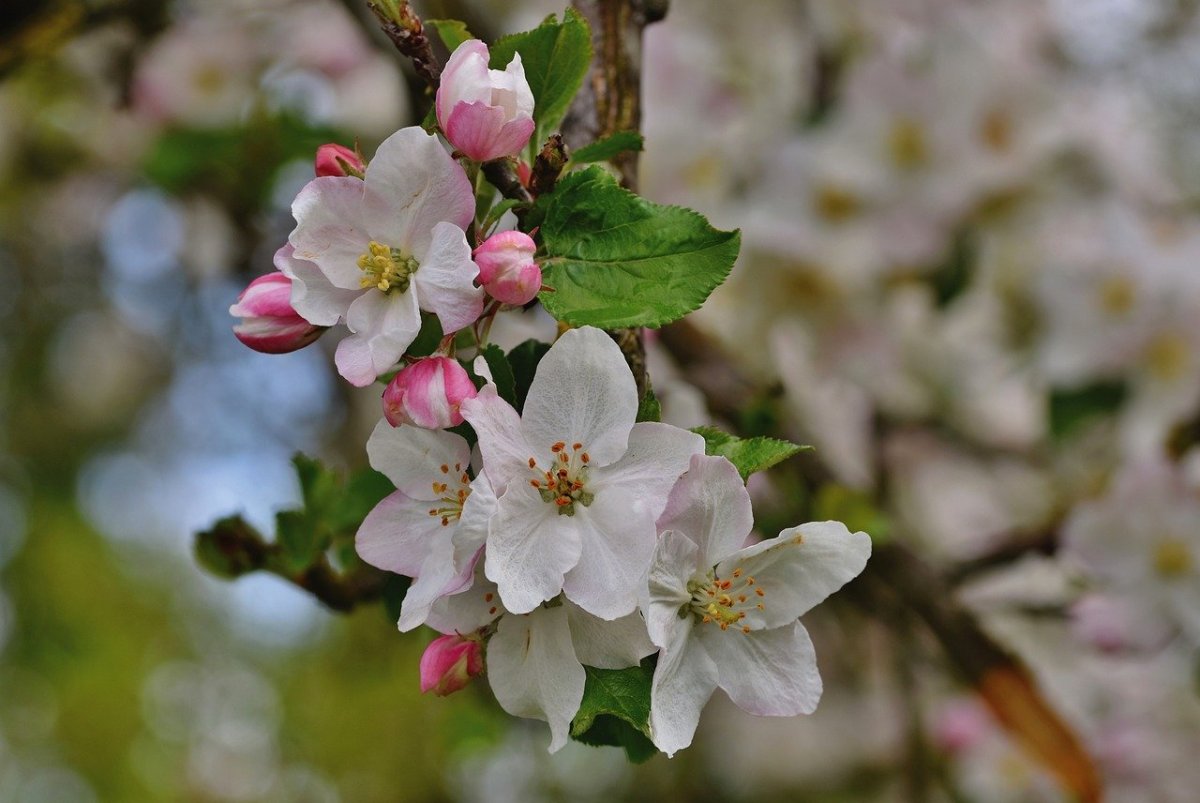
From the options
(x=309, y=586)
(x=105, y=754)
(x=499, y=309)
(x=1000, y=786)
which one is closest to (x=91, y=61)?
(x=309, y=586)

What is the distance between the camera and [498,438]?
54 cm

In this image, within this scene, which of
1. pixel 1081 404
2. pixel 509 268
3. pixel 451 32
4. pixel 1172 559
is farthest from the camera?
pixel 1081 404

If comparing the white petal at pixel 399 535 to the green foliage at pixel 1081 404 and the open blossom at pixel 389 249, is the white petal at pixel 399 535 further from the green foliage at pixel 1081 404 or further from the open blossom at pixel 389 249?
the green foliage at pixel 1081 404

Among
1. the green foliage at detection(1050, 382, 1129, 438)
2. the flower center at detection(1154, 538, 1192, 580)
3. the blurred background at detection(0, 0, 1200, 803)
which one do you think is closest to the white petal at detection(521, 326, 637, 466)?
the blurred background at detection(0, 0, 1200, 803)

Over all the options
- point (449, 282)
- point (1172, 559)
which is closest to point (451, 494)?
point (449, 282)

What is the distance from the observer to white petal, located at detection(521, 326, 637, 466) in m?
0.53

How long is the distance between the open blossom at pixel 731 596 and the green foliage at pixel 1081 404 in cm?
130

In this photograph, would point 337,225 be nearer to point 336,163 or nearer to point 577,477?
point 336,163

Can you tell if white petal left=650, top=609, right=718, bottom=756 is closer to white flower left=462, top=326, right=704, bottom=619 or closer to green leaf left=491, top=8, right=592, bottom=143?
white flower left=462, top=326, right=704, bottom=619

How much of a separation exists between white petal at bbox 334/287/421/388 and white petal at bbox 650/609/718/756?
207 millimetres

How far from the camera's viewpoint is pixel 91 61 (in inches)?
86.7

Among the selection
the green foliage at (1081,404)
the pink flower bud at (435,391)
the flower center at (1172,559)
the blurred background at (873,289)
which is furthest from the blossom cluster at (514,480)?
the green foliage at (1081,404)

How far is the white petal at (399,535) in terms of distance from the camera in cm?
58

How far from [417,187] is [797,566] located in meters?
Answer: 0.30
